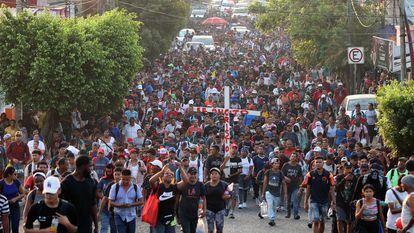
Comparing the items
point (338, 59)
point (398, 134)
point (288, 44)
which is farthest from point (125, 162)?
point (288, 44)

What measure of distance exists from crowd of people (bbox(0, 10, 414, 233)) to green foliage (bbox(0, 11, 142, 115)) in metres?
0.85

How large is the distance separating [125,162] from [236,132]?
9640 millimetres

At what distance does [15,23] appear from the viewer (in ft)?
96.3

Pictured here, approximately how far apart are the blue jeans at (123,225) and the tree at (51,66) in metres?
12.7

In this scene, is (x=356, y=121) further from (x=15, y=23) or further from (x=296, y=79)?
(x=296, y=79)

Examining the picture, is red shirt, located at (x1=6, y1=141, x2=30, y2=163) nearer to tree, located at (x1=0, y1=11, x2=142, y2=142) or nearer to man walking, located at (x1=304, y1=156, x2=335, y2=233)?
tree, located at (x1=0, y1=11, x2=142, y2=142)

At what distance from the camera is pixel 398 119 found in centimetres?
2252

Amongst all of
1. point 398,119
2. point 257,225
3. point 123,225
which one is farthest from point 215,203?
point 398,119

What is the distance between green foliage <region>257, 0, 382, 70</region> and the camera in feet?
150

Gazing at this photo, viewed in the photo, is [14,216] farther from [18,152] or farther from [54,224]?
[18,152]

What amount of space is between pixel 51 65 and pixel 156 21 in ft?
83.1

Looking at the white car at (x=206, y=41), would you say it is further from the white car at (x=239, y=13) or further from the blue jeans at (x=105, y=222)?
the blue jeans at (x=105, y=222)

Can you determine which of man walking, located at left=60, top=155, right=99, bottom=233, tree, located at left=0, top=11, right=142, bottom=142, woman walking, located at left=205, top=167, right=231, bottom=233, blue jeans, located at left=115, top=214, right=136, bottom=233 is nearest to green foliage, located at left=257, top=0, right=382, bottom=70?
tree, located at left=0, top=11, right=142, bottom=142

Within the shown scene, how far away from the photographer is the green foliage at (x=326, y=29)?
45.8 metres
